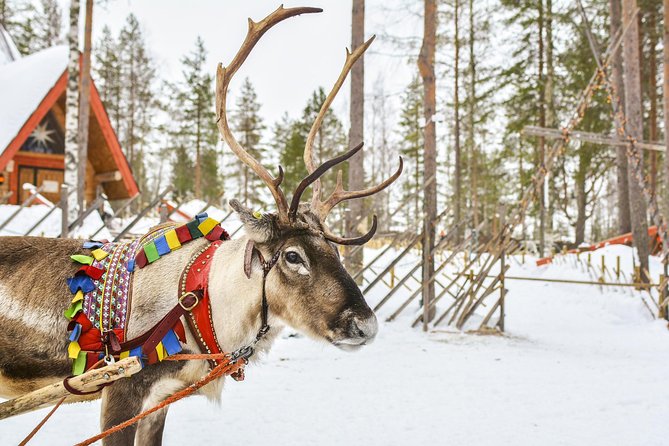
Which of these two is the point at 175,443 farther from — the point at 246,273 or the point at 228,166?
the point at 228,166

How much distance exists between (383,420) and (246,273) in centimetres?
273

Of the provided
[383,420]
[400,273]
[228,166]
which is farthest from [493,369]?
[228,166]

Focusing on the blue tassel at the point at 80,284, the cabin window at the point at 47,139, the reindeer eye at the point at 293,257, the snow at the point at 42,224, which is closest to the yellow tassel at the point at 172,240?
the blue tassel at the point at 80,284

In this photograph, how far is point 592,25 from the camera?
18500 mm

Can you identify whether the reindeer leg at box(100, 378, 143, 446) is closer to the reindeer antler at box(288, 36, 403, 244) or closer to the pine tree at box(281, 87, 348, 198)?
the reindeer antler at box(288, 36, 403, 244)

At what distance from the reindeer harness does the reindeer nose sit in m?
0.48

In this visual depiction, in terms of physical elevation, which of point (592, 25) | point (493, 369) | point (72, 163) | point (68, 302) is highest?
point (592, 25)

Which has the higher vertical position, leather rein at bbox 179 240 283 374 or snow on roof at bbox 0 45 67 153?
snow on roof at bbox 0 45 67 153

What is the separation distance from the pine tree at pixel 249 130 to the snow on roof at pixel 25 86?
17.5 m

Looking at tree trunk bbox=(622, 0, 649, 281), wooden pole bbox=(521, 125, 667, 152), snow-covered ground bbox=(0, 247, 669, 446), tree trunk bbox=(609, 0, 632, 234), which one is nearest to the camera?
snow-covered ground bbox=(0, 247, 669, 446)

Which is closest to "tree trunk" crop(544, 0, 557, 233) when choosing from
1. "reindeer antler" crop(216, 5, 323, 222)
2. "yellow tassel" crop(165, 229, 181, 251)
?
"reindeer antler" crop(216, 5, 323, 222)

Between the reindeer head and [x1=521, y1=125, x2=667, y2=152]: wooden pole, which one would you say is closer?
the reindeer head

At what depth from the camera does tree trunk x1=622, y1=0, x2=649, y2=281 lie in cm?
1055

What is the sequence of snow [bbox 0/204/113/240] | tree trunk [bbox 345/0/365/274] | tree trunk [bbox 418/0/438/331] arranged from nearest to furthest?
1. tree trunk [bbox 418/0/438/331]
2. tree trunk [bbox 345/0/365/274]
3. snow [bbox 0/204/113/240]
